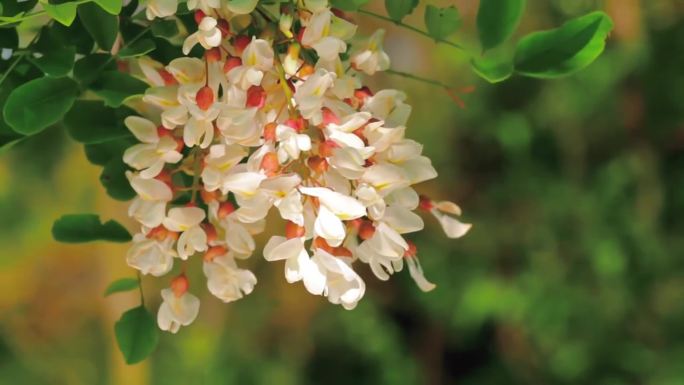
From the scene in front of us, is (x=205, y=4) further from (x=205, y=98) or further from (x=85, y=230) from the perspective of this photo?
(x=85, y=230)

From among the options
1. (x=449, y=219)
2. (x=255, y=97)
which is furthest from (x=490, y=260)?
(x=255, y=97)

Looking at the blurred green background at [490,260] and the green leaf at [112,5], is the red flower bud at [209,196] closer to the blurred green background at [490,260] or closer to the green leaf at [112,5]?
the green leaf at [112,5]

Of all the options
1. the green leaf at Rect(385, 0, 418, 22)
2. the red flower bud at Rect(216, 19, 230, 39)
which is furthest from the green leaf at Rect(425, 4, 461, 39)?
the red flower bud at Rect(216, 19, 230, 39)

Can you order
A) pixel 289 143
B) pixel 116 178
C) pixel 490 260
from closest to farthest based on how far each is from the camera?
pixel 289 143 < pixel 116 178 < pixel 490 260

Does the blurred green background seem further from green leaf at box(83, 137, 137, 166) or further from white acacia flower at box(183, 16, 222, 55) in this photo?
white acacia flower at box(183, 16, 222, 55)

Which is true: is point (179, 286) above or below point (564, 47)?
below

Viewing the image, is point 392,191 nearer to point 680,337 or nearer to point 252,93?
point 252,93

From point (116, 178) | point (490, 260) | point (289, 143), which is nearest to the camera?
point (289, 143)
